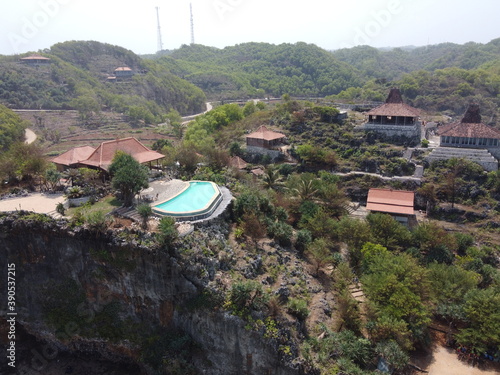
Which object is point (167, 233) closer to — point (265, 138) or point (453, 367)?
point (453, 367)

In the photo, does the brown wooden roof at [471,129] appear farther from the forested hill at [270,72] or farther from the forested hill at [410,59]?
the forested hill at [410,59]

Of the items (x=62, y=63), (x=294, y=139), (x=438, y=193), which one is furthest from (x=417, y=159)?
(x=62, y=63)

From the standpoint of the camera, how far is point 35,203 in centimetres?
2708

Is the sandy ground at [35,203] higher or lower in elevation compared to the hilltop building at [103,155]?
lower

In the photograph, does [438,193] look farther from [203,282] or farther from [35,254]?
[35,254]

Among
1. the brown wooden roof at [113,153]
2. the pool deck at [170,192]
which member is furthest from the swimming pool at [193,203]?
the brown wooden roof at [113,153]

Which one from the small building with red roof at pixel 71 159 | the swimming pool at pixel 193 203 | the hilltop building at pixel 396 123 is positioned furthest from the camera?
the hilltop building at pixel 396 123

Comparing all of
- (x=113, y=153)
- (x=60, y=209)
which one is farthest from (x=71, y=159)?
(x=60, y=209)

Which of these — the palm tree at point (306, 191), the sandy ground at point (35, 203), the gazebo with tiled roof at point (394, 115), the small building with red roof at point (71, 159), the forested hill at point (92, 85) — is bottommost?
the palm tree at point (306, 191)

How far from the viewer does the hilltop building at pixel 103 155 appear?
3037cm

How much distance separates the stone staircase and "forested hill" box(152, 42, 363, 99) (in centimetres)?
6999

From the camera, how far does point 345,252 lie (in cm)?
3022

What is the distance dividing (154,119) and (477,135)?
6831 cm

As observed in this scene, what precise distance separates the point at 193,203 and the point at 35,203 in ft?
39.9
